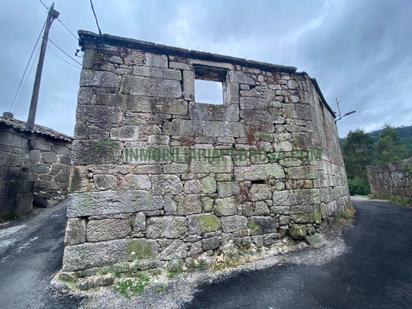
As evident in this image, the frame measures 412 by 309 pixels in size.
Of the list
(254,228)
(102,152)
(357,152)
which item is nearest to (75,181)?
(102,152)

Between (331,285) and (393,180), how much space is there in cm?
932

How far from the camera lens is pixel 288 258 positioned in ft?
12.4

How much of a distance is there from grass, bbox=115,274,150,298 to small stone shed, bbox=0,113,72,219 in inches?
194

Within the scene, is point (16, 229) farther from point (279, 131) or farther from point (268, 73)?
point (268, 73)

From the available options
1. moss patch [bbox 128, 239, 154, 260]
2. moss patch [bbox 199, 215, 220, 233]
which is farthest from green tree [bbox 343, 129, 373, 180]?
moss patch [bbox 128, 239, 154, 260]

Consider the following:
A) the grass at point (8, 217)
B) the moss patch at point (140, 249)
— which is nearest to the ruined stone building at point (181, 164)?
the moss patch at point (140, 249)

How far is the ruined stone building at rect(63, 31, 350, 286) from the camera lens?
3.28 m

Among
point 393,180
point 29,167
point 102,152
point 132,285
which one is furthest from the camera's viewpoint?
point 393,180

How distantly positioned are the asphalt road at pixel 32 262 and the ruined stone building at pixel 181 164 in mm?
402

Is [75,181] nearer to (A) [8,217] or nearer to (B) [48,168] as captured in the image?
(A) [8,217]

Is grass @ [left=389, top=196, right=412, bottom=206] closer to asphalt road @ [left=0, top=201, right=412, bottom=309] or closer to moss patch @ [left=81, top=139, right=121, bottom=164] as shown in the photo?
asphalt road @ [left=0, top=201, right=412, bottom=309]

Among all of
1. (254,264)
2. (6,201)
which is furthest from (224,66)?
(6,201)

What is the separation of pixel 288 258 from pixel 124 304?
2741 millimetres

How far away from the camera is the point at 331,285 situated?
9.63 feet
